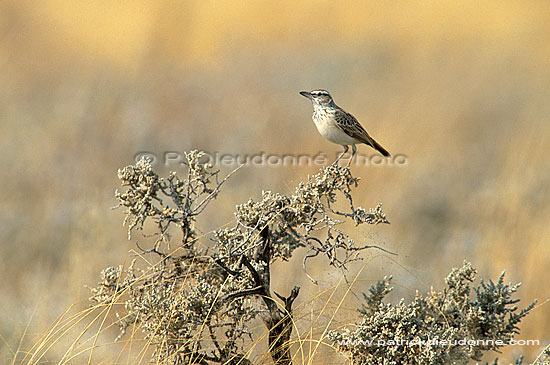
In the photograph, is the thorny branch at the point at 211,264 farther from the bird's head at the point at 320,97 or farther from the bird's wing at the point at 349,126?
the bird's head at the point at 320,97

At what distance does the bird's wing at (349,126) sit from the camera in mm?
5684

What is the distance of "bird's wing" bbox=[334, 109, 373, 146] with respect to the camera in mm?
5684

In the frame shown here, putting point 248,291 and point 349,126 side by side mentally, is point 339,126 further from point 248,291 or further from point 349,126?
point 248,291

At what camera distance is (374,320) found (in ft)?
13.5

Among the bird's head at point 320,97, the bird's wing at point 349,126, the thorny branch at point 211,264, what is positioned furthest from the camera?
the bird's head at point 320,97

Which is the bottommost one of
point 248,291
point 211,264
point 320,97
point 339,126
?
point 248,291

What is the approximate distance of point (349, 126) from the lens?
5707mm

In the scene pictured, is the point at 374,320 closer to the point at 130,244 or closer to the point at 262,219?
the point at 262,219

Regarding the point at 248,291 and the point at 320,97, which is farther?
the point at 320,97

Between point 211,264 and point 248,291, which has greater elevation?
point 211,264

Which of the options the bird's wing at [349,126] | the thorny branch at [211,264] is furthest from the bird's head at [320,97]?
the thorny branch at [211,264]

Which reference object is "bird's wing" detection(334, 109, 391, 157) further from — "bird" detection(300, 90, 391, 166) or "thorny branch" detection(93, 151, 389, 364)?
"thorny branch" detection(93, 151, 389, 364)

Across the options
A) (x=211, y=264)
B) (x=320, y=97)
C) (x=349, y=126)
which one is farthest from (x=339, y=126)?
(x=211, y=264)

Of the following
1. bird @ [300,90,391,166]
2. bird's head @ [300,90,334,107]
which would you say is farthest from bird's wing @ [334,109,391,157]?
bird's head @ [300,90,334,107]
